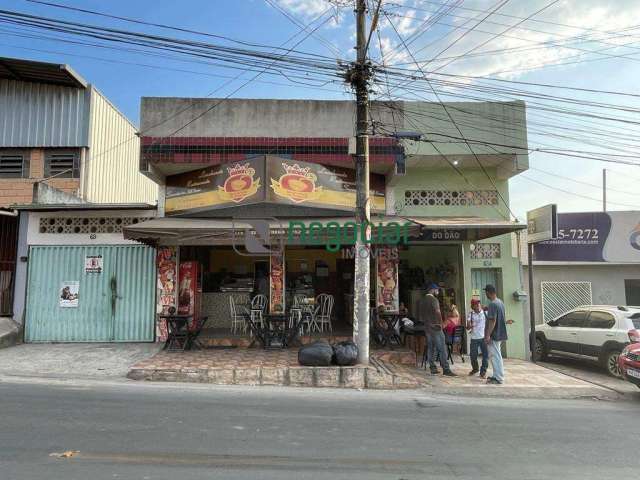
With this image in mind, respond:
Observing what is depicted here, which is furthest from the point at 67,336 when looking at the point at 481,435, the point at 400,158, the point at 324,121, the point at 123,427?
the point at 481,435

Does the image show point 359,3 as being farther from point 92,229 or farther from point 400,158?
point 92,229

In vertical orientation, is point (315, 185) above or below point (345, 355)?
above

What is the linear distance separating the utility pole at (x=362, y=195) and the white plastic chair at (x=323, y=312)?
3280mm

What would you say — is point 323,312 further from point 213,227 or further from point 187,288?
point 213,227

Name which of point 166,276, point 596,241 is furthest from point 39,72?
point 596,241

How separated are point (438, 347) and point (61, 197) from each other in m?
11.5

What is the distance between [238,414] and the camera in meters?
5.73

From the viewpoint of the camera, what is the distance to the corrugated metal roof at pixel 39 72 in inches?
573

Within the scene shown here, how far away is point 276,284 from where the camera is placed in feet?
37.7

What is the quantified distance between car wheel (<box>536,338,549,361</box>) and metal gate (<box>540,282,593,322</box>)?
2917 millimetres

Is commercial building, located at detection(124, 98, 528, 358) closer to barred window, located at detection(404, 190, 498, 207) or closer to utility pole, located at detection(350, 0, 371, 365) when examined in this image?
barred window, located at detection(404, 190, 498, 207)

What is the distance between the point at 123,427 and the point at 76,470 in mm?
1276

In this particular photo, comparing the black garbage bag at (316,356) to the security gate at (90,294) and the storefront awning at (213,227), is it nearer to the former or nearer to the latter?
the storefront awning at (213,227)

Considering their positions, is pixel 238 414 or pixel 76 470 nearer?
pixel 76 470
